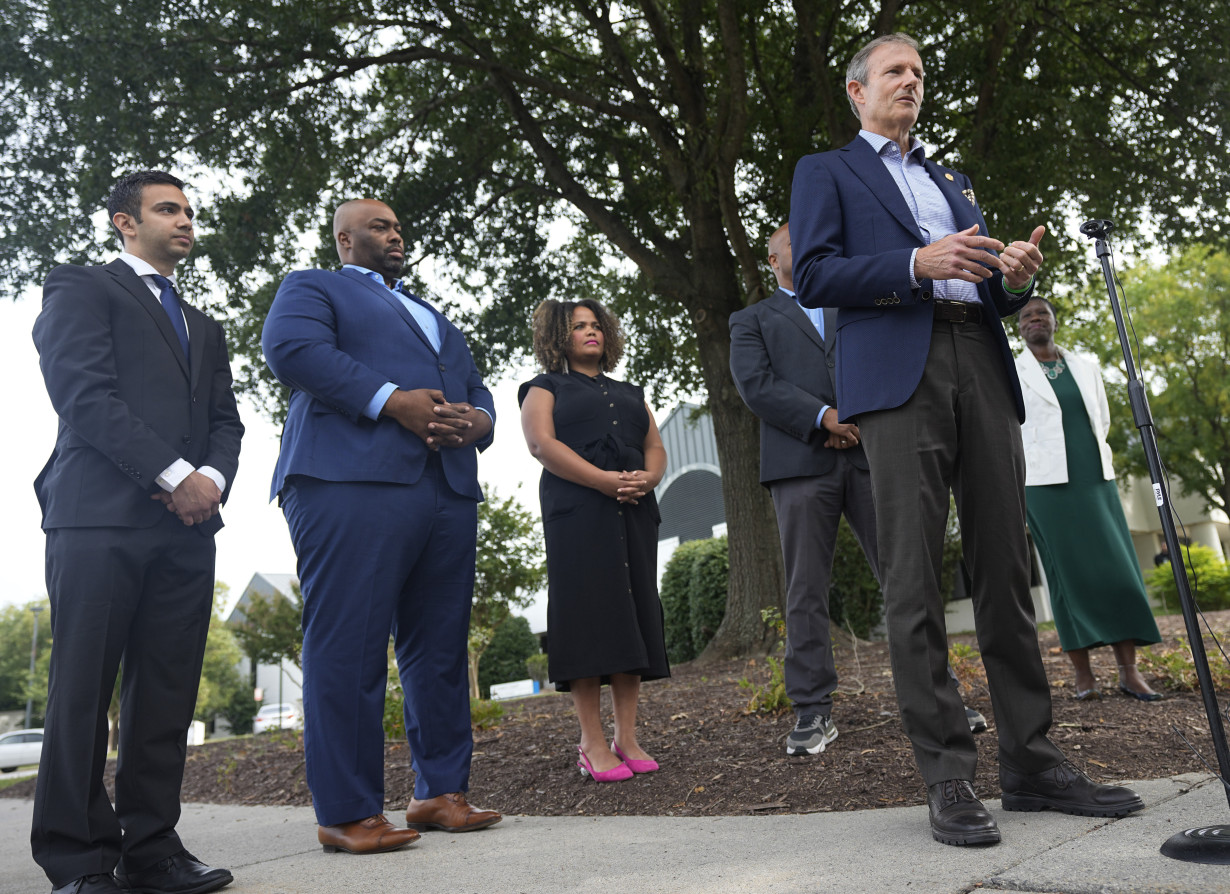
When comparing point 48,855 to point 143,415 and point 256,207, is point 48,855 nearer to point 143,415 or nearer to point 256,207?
point 143,415

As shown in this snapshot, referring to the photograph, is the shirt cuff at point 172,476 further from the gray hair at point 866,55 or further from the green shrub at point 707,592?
the green shrub at point 707,592

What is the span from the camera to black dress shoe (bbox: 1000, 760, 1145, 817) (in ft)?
7.68

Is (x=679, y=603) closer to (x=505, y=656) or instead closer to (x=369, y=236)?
(x=505, y=656)

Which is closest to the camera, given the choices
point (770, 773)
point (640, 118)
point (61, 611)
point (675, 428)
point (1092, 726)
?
point (61, 611)

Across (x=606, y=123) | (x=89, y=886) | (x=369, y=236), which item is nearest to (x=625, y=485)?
(x=369, y=236)

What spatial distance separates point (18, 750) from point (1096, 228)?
120 ft

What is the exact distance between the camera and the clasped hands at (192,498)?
2768mm

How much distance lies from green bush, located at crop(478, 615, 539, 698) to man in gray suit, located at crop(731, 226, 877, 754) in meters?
23.7

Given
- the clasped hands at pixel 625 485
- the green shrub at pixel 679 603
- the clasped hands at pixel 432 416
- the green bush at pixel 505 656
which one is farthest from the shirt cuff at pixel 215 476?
the green bush at pixel 505 656

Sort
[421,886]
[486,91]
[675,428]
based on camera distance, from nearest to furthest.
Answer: [421,886] → [486,91] → [675,428]

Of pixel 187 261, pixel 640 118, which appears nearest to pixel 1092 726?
pixel 640 118

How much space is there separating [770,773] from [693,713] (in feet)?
5.83

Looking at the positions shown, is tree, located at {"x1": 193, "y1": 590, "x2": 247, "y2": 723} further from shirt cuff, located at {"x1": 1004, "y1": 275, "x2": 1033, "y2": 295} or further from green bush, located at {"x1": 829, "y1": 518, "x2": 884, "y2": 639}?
shirt cuff, located at {"x1": 1004, "y1": 275, "x2": 1033, "y2": 295}

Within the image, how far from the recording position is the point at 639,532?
4191 millimetres
